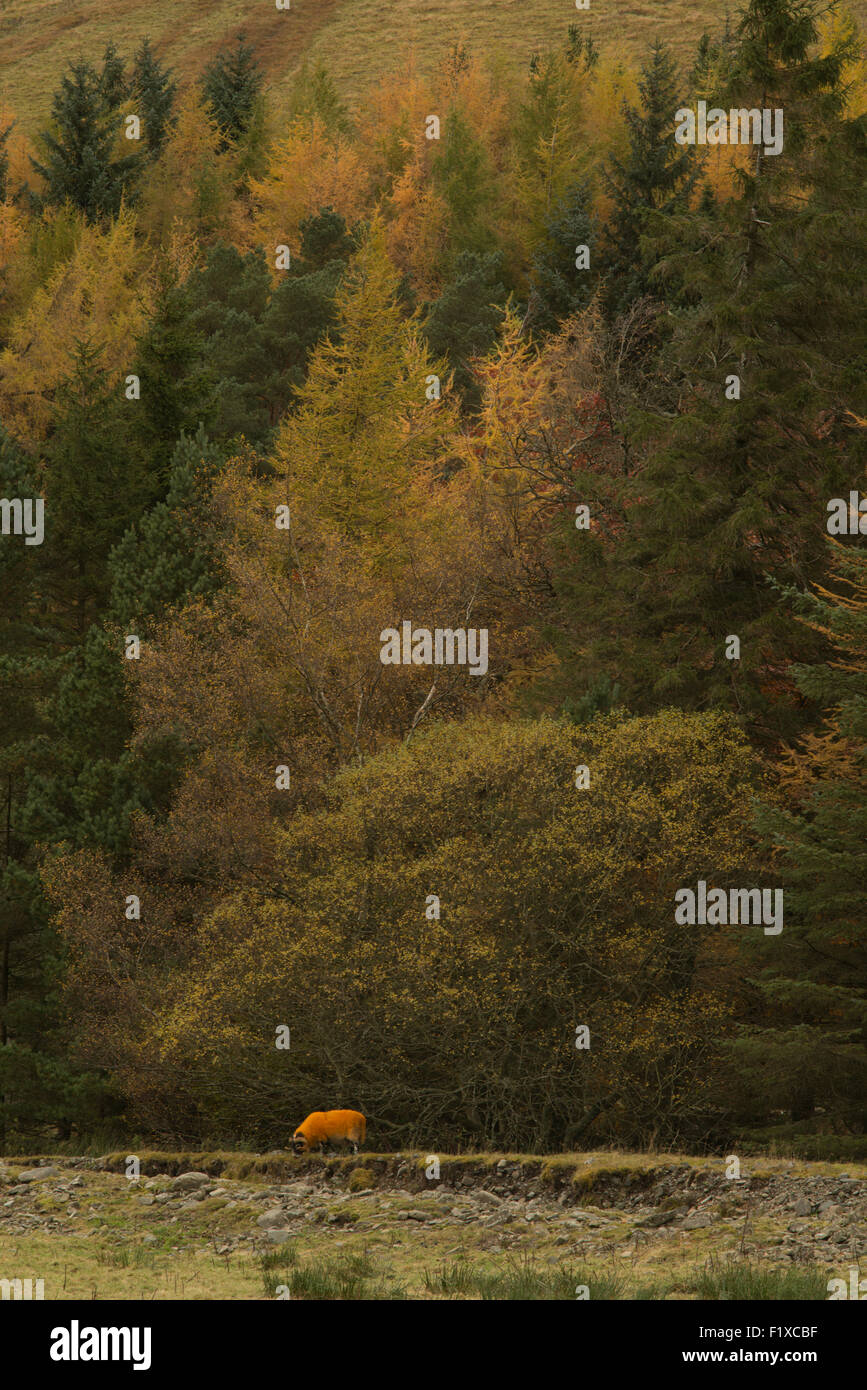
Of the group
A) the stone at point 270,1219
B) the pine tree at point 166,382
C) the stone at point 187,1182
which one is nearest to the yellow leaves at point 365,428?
the pine tree at point 166,382

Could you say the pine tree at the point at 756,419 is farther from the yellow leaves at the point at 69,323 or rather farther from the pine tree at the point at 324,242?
the pine tree at the point at 324,242

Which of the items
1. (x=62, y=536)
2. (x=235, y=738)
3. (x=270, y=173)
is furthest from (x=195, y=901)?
(x=270, y=173)

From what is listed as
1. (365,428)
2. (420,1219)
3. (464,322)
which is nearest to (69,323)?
(464,322)

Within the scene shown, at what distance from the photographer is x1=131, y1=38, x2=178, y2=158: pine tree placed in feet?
229

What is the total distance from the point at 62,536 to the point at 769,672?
16.5 metres

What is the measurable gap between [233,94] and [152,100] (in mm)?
7283

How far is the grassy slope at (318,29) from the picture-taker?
10094 centimetres

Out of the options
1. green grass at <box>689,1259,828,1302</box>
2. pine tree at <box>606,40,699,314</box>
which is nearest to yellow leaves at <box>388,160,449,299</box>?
pine tree at <box>606,40,699,314</box>

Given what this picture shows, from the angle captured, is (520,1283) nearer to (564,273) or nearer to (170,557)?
(170,557)

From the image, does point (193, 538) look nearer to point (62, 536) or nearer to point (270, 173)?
point (62, 536)

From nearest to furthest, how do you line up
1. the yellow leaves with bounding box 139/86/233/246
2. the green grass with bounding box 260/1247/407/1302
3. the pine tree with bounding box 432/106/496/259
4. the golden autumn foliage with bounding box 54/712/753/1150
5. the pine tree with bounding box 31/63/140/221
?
the green grass with bounding box 260/1247/407/1302 → the golden autumn foliage with bounding box 54/712/753/1150 → the pine tree with bounding box 31/63/140/221 → the pine tree with bounding box 432/106/496/259 → the yellow leaves with bounding box 139/86/233/246

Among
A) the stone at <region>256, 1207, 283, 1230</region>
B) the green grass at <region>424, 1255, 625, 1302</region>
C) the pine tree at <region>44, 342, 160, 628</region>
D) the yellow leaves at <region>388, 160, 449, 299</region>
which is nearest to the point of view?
the green grass at <region>424, 1255, 625, 1302</region>

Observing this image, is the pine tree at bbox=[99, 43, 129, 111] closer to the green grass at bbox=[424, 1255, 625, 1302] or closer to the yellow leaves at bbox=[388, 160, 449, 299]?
the yellow leaves at bbox=[388, 160, 449, 299]

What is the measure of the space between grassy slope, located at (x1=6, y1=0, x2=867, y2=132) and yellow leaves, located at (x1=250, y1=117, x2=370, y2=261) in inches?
1368
